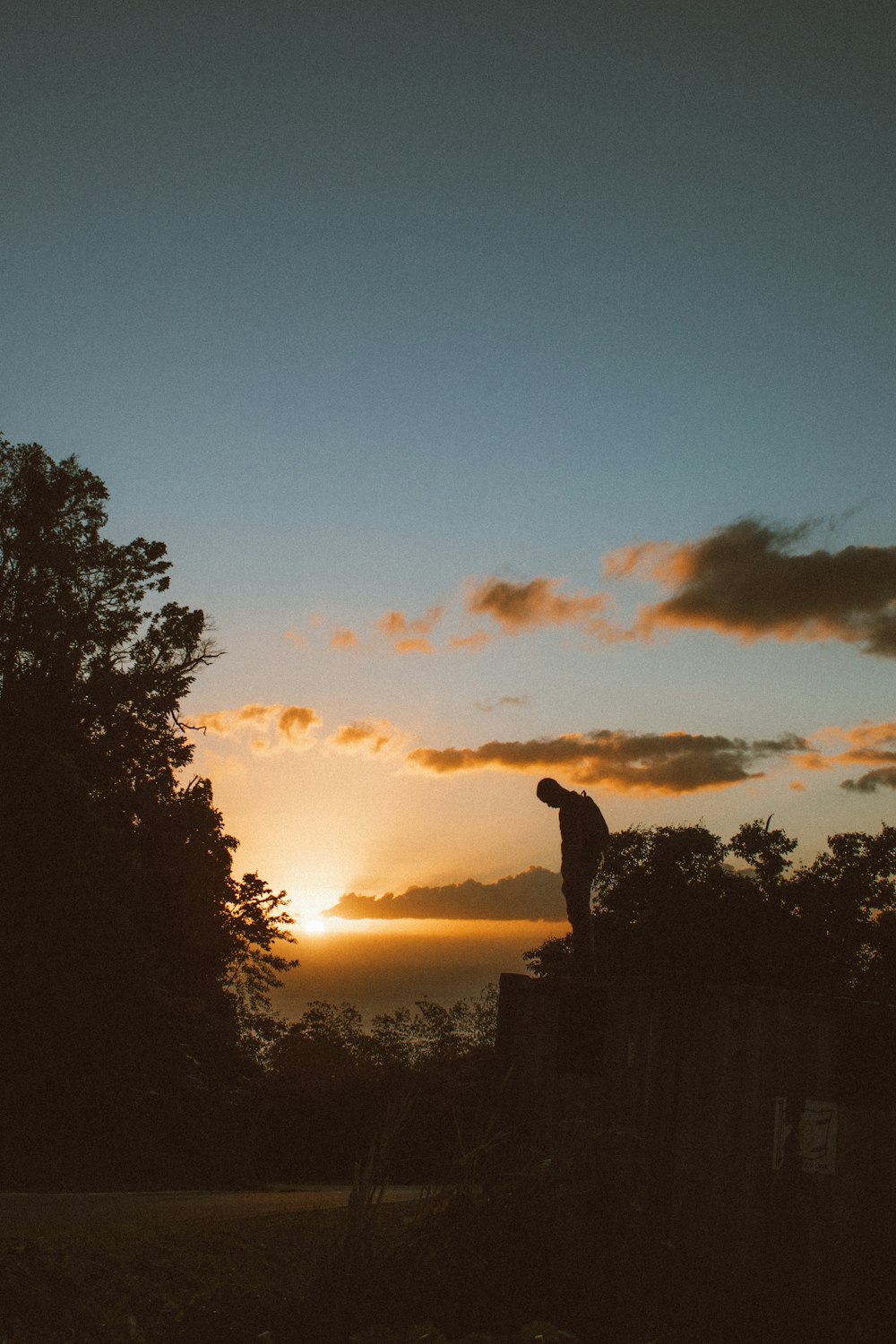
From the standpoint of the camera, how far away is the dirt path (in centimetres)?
864

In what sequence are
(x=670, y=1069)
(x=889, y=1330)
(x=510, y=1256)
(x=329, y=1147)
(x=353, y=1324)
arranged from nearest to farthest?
1. (x=353, y=1324)
2. (x=510, y=1256)
3. (x=889, y=1330)
4. (x=670, y=1069)
5. (x=329, y=1147)

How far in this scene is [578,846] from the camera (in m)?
9.24

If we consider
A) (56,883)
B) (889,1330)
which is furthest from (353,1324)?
(56,883)

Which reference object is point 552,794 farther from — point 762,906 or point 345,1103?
point 762,906

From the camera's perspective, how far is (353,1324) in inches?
184

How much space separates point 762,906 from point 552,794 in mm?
30369

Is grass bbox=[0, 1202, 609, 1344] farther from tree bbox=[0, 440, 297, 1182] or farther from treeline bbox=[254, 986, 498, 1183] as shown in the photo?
tree bbox=[0, 440, 297, 1182]

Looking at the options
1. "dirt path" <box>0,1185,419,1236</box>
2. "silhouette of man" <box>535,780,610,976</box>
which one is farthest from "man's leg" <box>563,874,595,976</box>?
"dirt path" <box>0,1185,419,1236</box>

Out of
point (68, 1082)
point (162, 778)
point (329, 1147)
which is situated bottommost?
point (329, 1147)

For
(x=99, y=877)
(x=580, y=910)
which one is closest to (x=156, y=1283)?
(x=580, y=910)

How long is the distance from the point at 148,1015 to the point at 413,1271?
64.1 ft

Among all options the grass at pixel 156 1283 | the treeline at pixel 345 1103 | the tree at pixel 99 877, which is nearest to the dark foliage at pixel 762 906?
the treeline at pixel 345 1103

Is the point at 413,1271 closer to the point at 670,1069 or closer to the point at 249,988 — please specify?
the point at 670,1069

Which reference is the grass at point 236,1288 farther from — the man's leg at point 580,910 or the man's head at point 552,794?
the man's head at point 552,794
